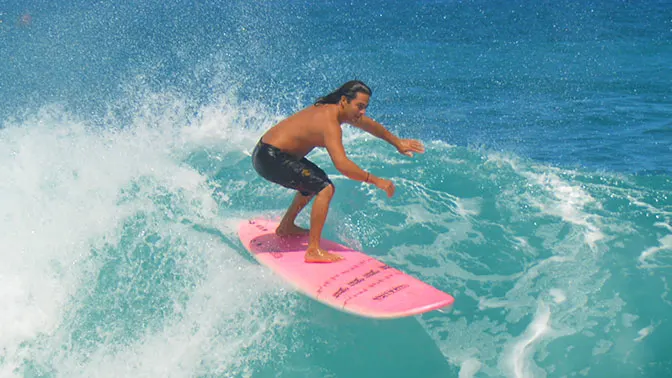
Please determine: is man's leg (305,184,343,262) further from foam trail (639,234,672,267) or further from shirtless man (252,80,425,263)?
foam trail (639,234,672,267)

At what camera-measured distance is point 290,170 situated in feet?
19.0

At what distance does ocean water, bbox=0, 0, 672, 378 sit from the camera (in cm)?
515

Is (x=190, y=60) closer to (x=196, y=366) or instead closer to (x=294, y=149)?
(x=294, y=149)

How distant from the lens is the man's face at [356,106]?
5469 mm

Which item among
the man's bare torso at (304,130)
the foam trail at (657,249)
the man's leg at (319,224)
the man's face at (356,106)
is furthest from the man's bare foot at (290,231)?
the foam trail at (657,249)

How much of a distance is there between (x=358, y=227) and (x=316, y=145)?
5.30 ft

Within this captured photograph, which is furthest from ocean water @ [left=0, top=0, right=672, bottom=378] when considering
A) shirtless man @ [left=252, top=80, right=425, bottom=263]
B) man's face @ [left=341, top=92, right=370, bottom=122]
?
man's face @ [left=341, top=92, right=370, bottom=122]

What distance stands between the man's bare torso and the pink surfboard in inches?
39.7

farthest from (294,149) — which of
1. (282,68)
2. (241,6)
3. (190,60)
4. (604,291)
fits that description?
(241,6)

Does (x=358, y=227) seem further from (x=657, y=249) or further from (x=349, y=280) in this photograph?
(x=657, y=249)

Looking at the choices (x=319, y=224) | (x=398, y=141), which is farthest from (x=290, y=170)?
(x=398, y=141)

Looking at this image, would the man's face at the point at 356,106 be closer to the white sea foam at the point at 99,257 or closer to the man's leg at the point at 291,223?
the man's leg at the point at 291,223

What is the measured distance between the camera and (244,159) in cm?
902

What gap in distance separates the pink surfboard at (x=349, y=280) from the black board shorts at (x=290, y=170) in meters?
0.70
